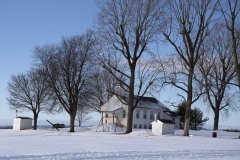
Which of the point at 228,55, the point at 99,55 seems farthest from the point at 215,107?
the point at 99,55

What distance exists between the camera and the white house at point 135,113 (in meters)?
65.5

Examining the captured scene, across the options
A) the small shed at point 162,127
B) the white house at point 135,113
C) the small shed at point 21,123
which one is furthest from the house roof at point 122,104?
the small shed at point 162,127

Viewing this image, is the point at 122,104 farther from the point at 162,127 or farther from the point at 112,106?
the point at 162,127

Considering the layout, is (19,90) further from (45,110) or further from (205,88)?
(205,88)

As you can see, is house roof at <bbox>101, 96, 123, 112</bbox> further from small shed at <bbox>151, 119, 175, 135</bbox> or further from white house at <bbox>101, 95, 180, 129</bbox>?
small shed at <bbox>151, 119, 175, 135</bbox>

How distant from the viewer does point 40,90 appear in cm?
6306

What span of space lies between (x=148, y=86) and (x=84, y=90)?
45.5 feet

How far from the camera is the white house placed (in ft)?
215

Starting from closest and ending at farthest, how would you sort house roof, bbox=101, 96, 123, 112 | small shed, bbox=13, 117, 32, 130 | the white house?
small shed, bbox=13, 117, 32, 130, house roof, bbox=101, 96, 123, 112, the white house

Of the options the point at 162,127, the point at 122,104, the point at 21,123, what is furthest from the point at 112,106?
the point at 162,127

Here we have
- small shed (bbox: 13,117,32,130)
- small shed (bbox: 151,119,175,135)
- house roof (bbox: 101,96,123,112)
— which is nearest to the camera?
small shed (bbox: 151,119,175,135)

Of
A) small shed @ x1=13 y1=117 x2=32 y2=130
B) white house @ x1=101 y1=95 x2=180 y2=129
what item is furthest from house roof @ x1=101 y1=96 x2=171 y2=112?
small shed @ x1=13 y1=117 x2=32 y2=130

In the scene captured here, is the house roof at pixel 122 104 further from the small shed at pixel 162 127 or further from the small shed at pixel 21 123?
the small shed at pixel 162 127

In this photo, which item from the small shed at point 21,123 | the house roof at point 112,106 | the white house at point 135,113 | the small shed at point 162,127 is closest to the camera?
the small shed at point 162,127
